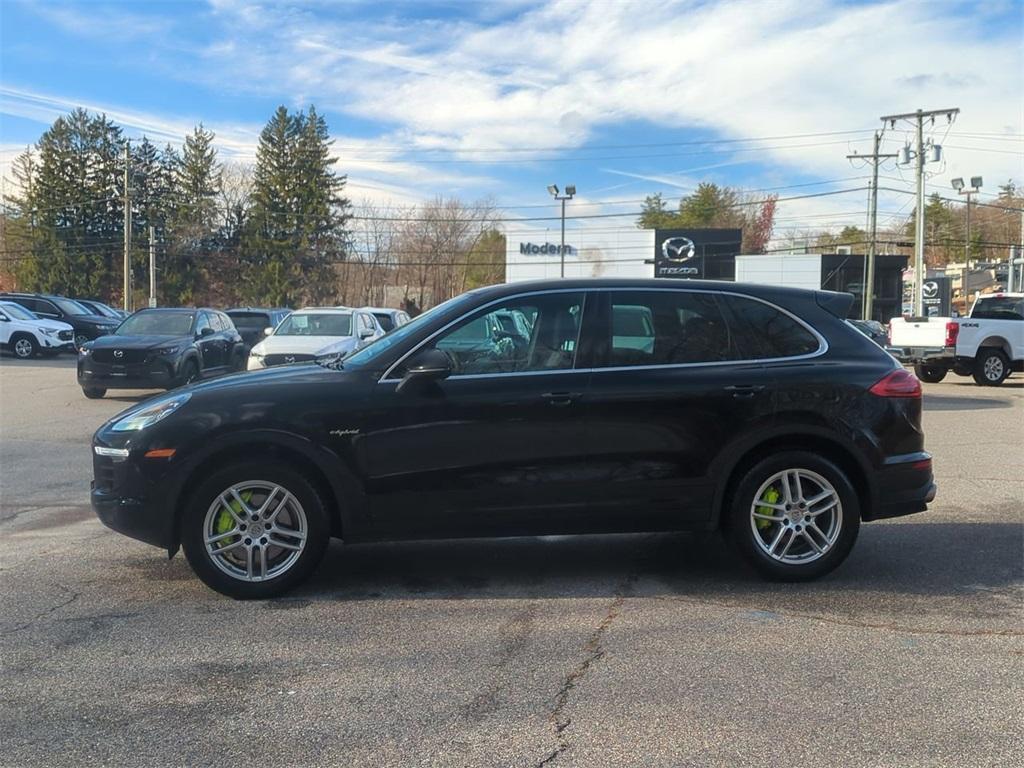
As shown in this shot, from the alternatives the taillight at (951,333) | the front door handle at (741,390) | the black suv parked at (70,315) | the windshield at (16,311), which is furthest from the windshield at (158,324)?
the taillight at (951,333)

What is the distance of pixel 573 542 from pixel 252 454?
8.06 ft

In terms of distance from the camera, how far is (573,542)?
638cm

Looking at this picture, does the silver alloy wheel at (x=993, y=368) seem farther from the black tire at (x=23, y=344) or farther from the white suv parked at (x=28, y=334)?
the black tire at (x=23, y=344)

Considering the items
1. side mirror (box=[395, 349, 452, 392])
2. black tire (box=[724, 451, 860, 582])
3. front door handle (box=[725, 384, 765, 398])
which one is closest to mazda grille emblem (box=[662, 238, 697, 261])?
black tire (box=[724, 451, 860, 582])

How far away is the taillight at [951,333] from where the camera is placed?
62.8 ft

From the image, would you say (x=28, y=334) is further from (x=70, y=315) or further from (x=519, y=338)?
(x=519, y=338)

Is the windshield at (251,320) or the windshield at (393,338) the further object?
the windshield at (251,320)

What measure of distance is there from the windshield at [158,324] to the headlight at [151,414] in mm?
11594

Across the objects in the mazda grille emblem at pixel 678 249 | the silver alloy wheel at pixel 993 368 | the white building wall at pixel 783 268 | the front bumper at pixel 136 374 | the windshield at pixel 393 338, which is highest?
the mazda grille emblem at pixel 678 249

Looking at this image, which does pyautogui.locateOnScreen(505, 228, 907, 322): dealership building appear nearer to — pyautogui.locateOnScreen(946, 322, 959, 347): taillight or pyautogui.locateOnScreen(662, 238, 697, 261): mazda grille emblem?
pyautogui.locateOnScreen(662, 238, 697, 261): mazda grille emblem

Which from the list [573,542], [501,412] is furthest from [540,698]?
[573,542]

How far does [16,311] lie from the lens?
88.1 ft

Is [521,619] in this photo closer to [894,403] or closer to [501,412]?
[501,412]

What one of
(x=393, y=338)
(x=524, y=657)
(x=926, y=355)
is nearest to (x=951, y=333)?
(x=926, y=355)
